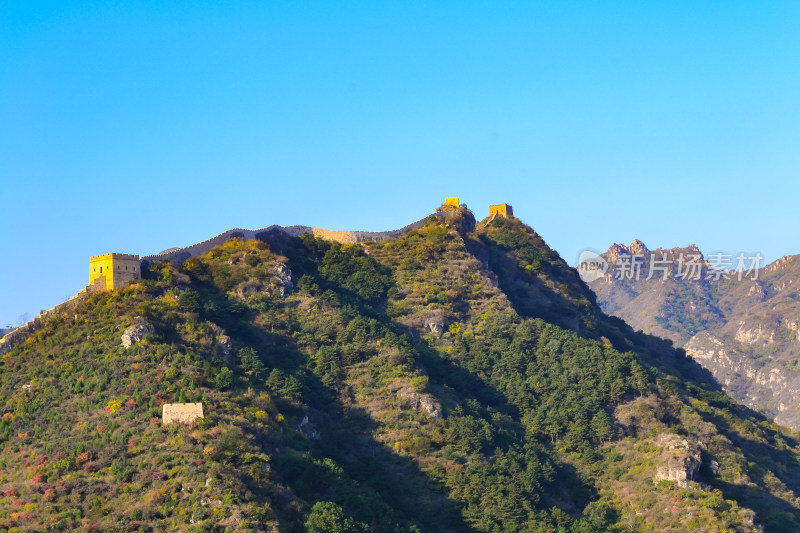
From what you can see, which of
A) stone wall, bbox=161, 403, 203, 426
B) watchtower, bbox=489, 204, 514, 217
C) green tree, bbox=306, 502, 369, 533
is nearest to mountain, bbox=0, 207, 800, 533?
green tree, bbox=306, 502, 369, 533

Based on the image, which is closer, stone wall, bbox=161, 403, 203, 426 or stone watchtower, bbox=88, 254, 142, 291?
stone wall, bbox=161, 403, 203, 426

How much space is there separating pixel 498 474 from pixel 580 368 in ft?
64.7

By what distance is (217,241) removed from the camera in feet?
319

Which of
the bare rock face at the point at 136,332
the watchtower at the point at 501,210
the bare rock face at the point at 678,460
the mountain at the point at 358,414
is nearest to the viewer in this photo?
the mountain at the point at 358,414

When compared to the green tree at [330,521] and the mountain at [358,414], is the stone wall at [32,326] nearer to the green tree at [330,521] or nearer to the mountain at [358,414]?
the mountain at [358,414]

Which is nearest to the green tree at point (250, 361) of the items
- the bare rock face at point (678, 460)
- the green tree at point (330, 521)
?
the green tree at point (330, 521)

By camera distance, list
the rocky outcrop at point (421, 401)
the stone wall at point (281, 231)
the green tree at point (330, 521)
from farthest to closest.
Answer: the stone wall at point (281, 231)
the rocky outcrop at point (421, 401)
the green tree at point (330, 521)

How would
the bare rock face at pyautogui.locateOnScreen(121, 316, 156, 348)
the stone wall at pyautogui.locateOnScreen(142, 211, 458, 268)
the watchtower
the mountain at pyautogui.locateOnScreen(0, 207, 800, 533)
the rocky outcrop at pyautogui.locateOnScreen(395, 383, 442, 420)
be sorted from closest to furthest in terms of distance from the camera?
the mountain at pyautogui.locateOnScreen(0, 207, 800, 533), the bare rock face at pyautogui.locateOnScreen(121, 316, 156, 348), the rocky outcrop at pyautogui.locateOnScreen(395, 383, 442, 420), the stone wall at pyautogui.locateOnScreen(142, 211, 458, 268), the watchtower

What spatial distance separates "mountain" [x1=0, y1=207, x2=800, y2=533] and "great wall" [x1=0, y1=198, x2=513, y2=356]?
81 cm

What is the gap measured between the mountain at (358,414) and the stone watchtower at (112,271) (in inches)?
43.7

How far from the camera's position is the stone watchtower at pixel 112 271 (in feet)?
275

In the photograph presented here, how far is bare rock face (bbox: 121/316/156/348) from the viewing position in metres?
76.0

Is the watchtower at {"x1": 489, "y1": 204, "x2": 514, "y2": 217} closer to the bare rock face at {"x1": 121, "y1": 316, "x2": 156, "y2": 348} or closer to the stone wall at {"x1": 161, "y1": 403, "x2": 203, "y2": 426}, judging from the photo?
the bare rock face at {"x1": 121, "y1": 316, "x2": 156, "y2": 348}

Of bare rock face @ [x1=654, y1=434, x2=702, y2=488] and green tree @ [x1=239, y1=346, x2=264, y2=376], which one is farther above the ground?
green tree @ [x1=239, y1=346, x2=264, y2=376]
